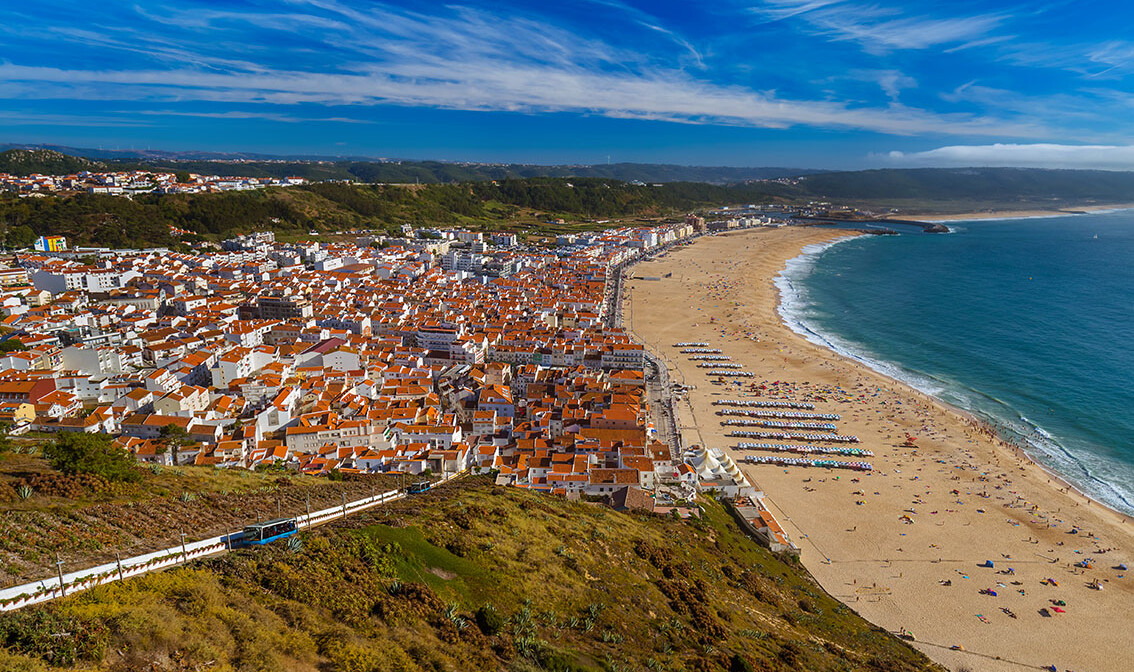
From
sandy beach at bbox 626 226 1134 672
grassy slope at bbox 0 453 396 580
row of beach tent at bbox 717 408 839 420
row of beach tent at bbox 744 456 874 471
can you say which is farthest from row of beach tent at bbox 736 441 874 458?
grassy slope at bbox 0 453 396 580

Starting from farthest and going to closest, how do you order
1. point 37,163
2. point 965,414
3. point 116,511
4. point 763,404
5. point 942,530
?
1. point 37,163
2. point 763,404
3. point 965,414
4. point 942,530
5. point 116,511

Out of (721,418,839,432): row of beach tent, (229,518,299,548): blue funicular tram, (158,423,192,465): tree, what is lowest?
(721,418,839,432): row of beach tent

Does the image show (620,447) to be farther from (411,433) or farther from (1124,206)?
(1124,206)

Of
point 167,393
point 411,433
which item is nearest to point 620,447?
point 411,433

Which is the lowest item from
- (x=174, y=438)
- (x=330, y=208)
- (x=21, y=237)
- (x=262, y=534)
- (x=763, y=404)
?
(x=763, y=404)

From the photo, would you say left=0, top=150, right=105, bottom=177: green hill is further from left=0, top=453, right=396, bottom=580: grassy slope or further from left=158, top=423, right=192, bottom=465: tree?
left=0, top=453, right=396, bottom=580: grassy slope

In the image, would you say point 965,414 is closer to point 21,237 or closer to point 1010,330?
point 1010,330

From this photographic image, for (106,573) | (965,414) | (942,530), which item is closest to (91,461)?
(106,573)

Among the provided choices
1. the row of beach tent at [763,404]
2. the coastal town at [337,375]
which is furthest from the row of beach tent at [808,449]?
the row of beach tent at [763,404]
